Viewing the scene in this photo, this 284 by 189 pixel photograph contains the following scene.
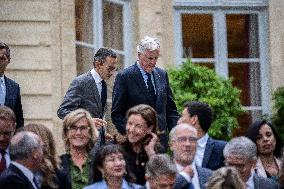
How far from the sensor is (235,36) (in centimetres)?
1720

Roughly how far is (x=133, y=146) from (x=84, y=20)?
5.63 metres

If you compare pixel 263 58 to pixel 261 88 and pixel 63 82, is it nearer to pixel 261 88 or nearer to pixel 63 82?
pixel 261 88

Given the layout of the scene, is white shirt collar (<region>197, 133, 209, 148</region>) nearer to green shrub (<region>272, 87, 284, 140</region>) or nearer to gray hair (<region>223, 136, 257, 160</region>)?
gray hair (<region>223, 136, 257, 160</region>)

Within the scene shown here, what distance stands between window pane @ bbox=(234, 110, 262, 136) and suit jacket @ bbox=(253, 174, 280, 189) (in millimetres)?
6693

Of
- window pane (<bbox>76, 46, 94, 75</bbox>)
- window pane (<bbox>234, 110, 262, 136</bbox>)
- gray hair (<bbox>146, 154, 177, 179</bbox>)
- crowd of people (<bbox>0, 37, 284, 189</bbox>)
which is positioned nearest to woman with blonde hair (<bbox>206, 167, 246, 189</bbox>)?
crowd of people (<bbox>0, 37, 284, 189</bbox>)

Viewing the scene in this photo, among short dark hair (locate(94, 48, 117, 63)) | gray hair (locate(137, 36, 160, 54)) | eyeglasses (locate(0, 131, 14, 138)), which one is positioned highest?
gray hair (locate(137, 36, 160, 54))

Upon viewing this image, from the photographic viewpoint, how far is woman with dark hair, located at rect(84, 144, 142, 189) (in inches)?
368

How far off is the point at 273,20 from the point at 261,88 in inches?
40.5

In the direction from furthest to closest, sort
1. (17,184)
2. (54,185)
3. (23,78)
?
(23,78) → (54,185) → (17,184)

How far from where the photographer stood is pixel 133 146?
33.0 ft

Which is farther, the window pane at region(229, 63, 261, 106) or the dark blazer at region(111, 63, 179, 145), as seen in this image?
the window pane at region(229, 63, 261, 106)

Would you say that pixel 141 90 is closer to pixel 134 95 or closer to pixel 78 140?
pixel 134 95

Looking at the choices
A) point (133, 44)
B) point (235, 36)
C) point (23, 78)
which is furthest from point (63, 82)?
point (235, 36)

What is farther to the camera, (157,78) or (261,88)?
(261,88)
